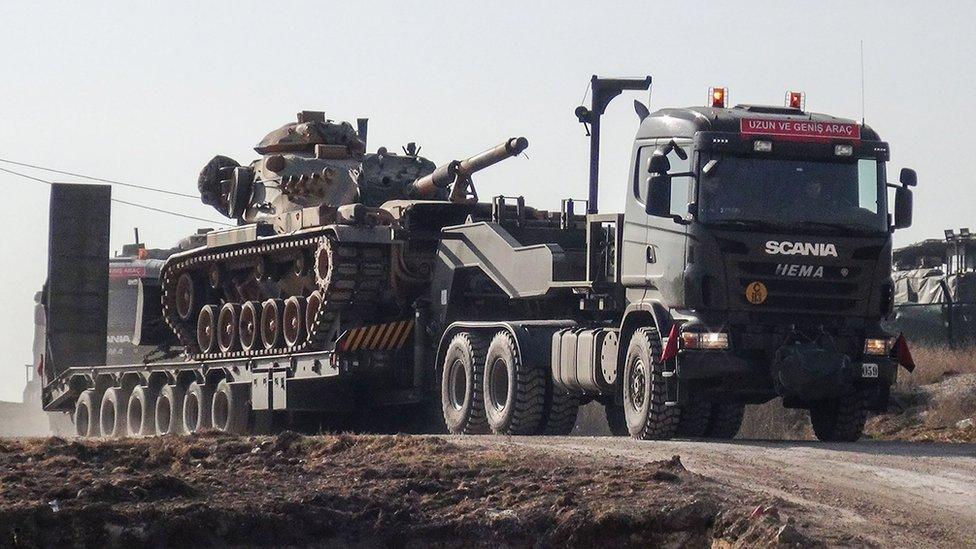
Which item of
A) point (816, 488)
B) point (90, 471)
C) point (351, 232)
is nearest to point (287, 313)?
point (351, 232)

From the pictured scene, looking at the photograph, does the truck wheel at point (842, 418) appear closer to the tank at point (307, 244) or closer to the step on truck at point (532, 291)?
the step on truck at point (532, 291)

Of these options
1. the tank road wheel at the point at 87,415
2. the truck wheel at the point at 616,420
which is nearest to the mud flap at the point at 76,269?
the tank road wheel at the point at 87,415

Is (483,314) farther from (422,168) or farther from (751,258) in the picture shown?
(751,258)

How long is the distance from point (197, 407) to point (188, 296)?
2.61m

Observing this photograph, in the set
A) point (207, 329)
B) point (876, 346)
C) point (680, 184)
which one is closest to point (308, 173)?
point (207, 329)

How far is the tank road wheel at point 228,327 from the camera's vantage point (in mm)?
25375

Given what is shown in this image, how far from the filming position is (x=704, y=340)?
57.1 feet

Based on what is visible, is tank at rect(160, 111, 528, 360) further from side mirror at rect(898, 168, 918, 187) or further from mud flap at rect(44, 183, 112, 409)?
side mirror at rect(898, 168, 918, 187)

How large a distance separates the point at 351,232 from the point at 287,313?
2074 mm

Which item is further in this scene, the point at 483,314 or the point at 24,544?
the point at 483,314

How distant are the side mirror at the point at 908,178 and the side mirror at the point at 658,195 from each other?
7.98ft

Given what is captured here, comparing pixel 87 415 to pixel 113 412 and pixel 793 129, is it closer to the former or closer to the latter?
pixel 113 412

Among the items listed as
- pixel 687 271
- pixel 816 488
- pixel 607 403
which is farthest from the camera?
pixel 607 403

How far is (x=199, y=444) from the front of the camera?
1559cm
